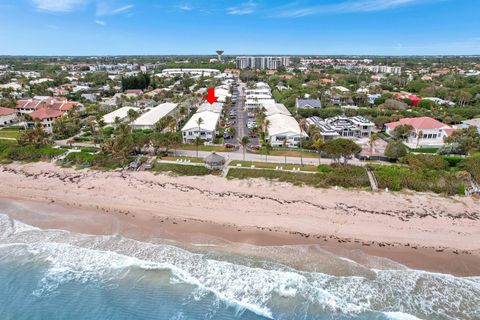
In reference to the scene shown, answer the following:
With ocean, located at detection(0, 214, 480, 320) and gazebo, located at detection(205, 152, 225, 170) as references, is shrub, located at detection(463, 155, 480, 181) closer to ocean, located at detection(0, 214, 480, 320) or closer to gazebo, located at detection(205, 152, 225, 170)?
ocean, located at detection(0, 214, 480, 320)

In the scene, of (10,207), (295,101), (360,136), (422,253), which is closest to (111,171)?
(10,207)

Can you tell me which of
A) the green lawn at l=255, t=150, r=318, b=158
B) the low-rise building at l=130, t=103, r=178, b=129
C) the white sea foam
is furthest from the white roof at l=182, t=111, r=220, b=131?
the white sea foam

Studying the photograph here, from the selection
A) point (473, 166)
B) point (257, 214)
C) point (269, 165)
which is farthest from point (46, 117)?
point (473, 166)

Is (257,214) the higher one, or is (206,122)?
(206,122)

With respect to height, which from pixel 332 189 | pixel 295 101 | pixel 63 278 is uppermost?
pixel 295 101

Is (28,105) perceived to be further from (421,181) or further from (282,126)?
(421,181)

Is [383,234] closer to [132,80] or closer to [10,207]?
[10,207]

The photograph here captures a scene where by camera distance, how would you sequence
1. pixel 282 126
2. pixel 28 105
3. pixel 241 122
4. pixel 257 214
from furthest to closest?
1. pixel 28 105
2. pixel 241 122
3. pixel 282 126
4. pixel 257 214
